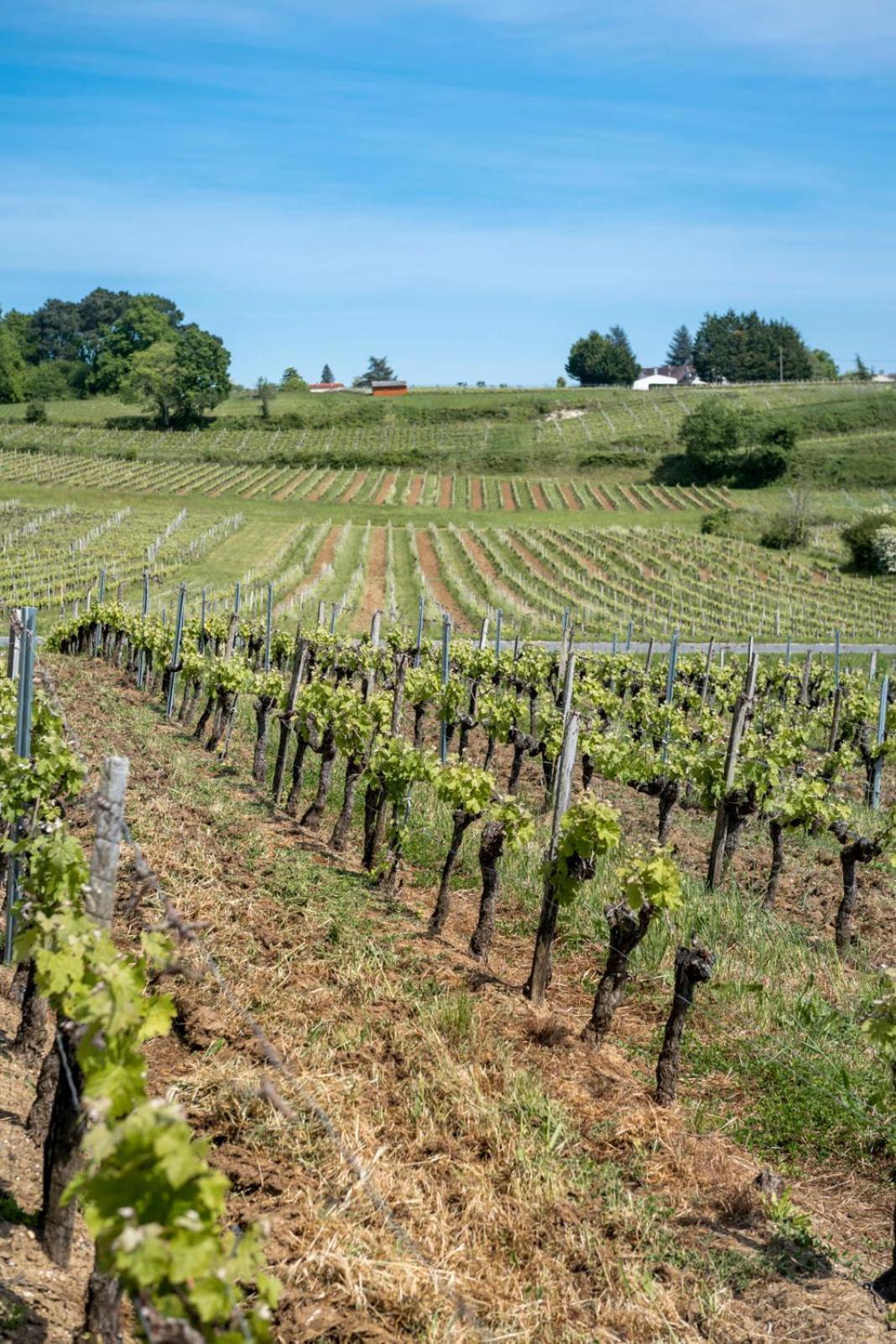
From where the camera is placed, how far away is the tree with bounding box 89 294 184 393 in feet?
400

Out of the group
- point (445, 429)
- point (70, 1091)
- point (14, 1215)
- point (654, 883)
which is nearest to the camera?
point (70, 1091)

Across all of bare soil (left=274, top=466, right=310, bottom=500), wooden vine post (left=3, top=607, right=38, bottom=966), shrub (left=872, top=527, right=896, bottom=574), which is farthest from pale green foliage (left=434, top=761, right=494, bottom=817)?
bare soil (left=274, top=466, right=310, bottom=500)

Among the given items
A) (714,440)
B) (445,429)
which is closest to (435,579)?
(714,440)

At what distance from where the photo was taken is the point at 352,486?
71.2 metres

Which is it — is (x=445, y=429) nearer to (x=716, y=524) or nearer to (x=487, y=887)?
(x=716, y=524)

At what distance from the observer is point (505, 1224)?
18.9 feet

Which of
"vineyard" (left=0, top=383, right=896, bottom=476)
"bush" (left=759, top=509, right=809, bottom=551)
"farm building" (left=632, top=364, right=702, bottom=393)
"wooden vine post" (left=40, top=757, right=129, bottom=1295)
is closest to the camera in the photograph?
"wooden vine post" (left=40, top=757, right=129, bottom=1295)

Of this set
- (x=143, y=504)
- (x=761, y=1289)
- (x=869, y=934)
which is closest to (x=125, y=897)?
(x=761, y=1289)

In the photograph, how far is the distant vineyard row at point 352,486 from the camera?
220 ft

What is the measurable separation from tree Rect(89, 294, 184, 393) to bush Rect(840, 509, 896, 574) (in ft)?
283

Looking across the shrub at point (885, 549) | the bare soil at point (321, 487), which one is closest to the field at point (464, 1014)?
the shrub at point (885, 549)

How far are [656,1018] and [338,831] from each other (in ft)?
15.7

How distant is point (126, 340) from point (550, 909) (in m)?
131

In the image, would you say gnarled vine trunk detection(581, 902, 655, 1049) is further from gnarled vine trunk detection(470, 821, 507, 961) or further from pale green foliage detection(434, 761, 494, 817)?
pale green foliage detection(434, 761, 494, 817)
